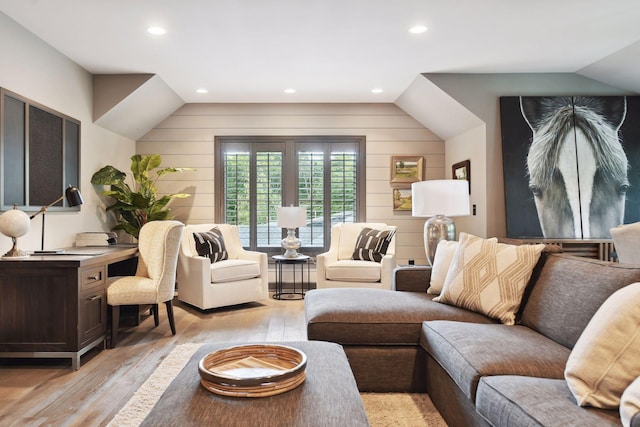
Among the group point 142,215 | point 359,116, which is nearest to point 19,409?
point 142,215

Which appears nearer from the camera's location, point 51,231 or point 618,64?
point 51,231

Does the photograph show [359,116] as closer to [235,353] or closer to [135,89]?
[135,89]

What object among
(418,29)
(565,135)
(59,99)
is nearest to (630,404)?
(418,29)

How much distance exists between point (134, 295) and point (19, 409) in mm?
1235

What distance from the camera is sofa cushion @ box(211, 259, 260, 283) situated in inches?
181

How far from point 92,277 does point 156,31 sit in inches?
79.7

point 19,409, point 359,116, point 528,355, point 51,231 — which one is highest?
point 359,116

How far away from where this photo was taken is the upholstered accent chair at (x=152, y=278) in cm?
350

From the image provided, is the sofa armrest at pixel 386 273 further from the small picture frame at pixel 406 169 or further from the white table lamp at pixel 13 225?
the white table lamp at pixel 13 225

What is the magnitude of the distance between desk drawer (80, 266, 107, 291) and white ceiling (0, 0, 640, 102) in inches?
75.0

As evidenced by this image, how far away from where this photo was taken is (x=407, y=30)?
3.63 meters

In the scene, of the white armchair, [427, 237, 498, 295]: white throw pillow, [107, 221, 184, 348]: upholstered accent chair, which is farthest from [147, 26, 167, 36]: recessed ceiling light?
[427, 237, 498, 295]: white throw pillow

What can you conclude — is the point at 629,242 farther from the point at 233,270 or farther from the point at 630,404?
the point at 233,270

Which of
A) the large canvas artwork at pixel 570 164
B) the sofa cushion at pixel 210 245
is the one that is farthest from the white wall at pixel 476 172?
the sofa cushion at pixel 210 245
